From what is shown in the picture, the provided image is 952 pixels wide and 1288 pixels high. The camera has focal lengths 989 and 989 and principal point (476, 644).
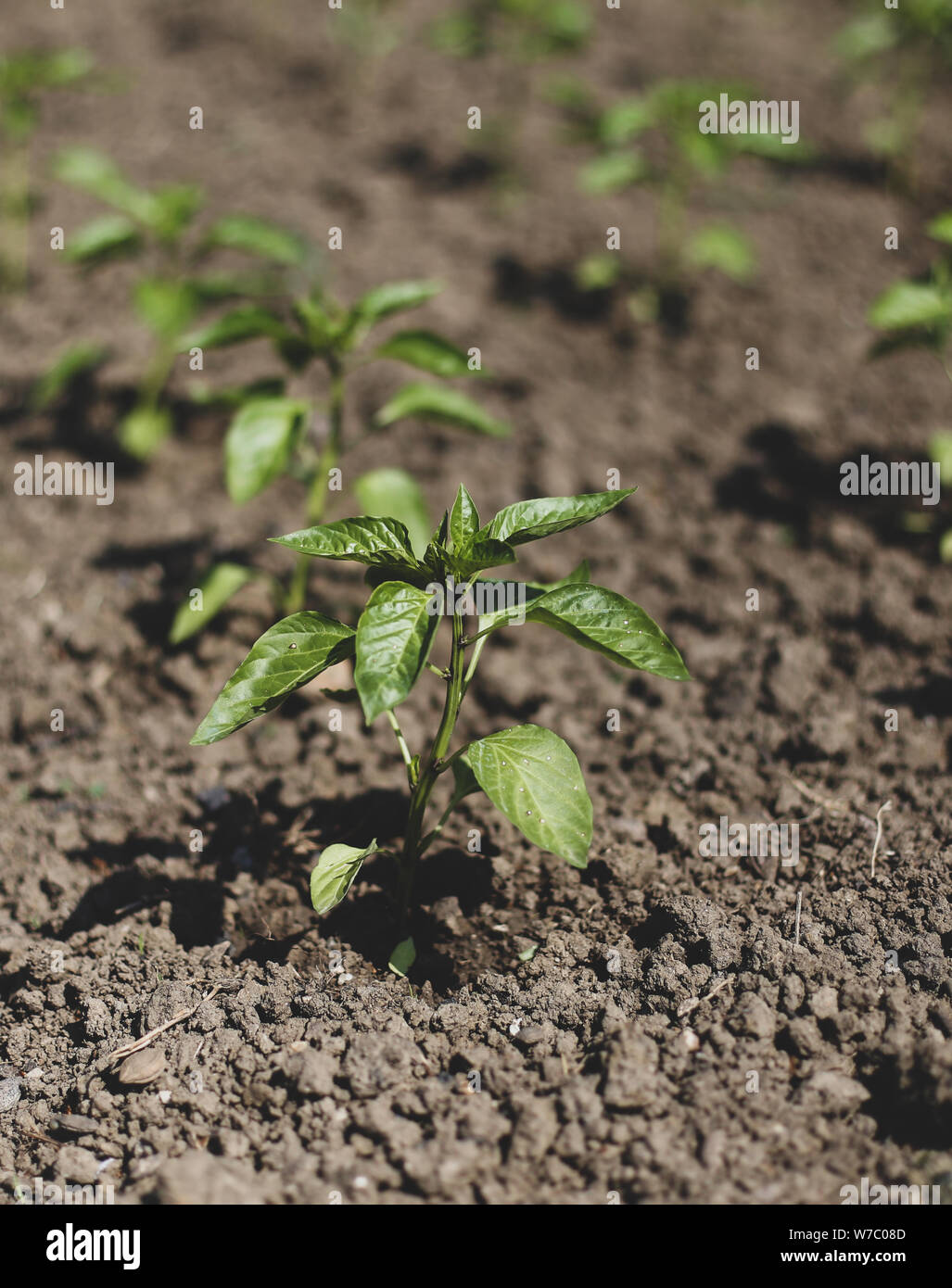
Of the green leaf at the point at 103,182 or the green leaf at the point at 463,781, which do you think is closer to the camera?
the green leaf at the point at 463,781

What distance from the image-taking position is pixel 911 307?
10.3 ft

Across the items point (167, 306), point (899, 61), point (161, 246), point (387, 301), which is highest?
point (899, 61)

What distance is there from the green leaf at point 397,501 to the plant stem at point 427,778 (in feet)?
2.58

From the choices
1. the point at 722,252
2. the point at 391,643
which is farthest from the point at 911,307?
the point at 391,643

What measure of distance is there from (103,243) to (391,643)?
2.33 m

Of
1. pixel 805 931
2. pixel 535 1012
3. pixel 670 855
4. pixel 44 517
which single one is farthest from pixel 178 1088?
pixel 44 517

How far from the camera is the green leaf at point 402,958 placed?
2238mm

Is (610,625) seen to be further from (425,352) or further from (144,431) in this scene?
(144,431)

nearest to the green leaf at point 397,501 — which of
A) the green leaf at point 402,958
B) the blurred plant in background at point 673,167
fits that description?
the green leaf at point 402,958

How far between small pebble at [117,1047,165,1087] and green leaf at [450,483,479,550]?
1.26m

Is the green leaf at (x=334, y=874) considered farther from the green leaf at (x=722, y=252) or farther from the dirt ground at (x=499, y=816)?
the green leaf at (x=722, y=252)

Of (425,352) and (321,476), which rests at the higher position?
(425,352)

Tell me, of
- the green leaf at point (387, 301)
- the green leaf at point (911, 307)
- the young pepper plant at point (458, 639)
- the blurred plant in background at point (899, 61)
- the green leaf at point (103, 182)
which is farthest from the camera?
the blurred plant in background at point (899, 61)

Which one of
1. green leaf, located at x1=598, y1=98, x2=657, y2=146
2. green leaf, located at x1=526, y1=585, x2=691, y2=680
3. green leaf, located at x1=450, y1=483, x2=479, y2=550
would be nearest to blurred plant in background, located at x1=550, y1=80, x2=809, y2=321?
green leaf, located at x1=598, y1=98, x2=657, y2=146
